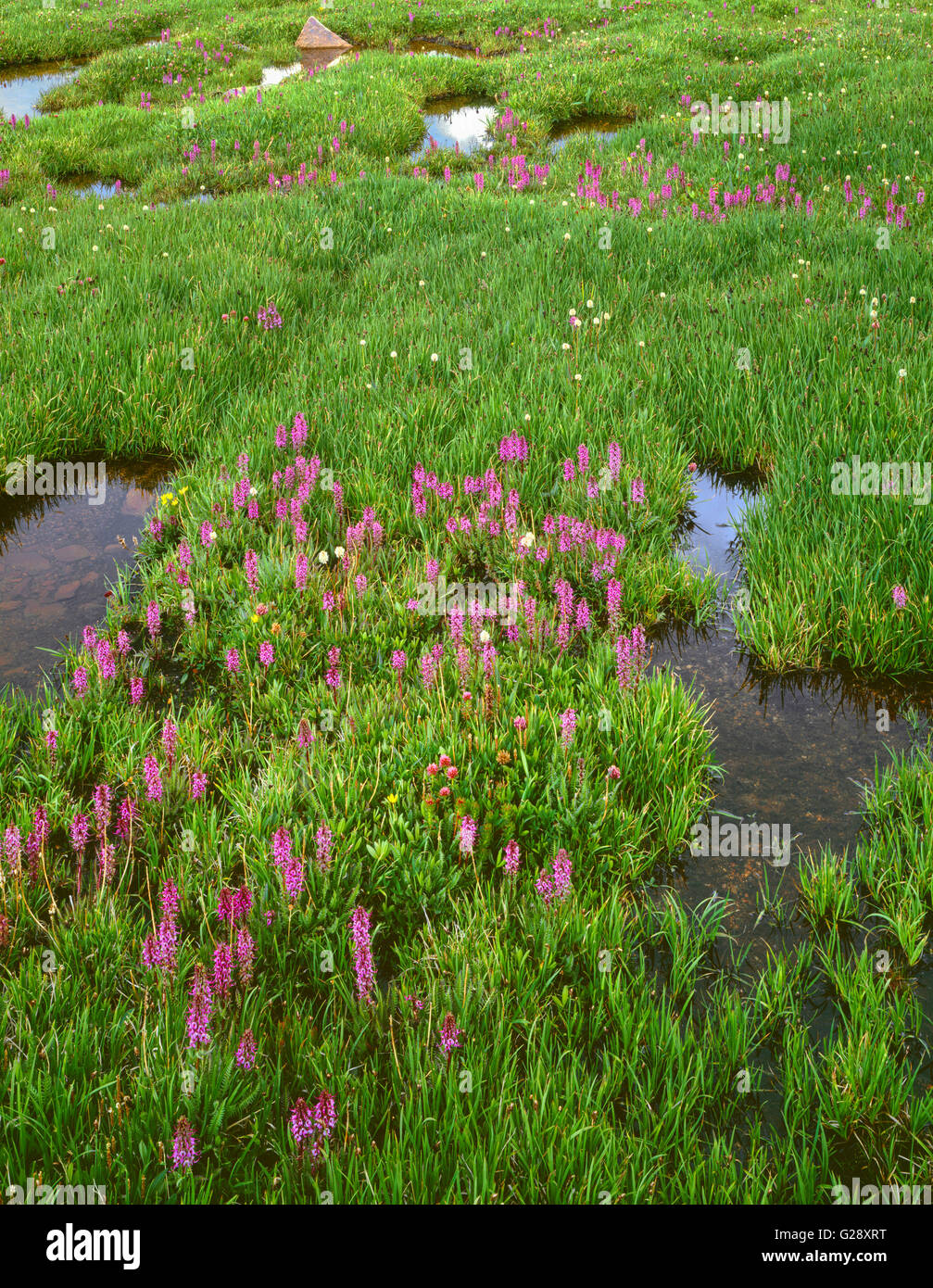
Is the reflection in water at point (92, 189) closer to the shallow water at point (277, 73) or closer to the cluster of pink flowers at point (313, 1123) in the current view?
the shallow water at point (277, 73)

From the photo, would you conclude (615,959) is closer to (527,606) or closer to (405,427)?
(527,606)

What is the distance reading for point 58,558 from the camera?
16.6ft

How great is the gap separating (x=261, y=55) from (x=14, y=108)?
5641mm

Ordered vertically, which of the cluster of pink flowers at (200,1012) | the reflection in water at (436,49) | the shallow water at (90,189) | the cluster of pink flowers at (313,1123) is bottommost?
the cluster of pink flowers at (313,1123)

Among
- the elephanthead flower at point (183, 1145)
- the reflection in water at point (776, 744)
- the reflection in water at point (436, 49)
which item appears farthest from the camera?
the reflection in water at point (436, 49)

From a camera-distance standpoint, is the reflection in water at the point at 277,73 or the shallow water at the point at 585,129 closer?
the shallow water at the point at 585,129

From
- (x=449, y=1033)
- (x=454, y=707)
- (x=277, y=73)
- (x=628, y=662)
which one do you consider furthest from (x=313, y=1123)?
(x=277, y=73)

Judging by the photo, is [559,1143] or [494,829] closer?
[559,1143]

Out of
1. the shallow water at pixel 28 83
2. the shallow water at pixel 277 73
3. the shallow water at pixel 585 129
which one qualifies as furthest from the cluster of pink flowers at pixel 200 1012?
the shallow water at pixel 277 73

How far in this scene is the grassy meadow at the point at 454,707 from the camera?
232 centimetres

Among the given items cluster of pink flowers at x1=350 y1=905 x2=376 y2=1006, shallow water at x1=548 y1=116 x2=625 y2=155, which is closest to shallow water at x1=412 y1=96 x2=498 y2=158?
shallow water at x1=548 y1=116 x2=625 y2=155

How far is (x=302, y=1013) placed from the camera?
105 inches

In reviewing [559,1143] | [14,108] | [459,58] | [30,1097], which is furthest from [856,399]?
[14,108]

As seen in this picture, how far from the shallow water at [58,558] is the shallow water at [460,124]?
33.2 ft
